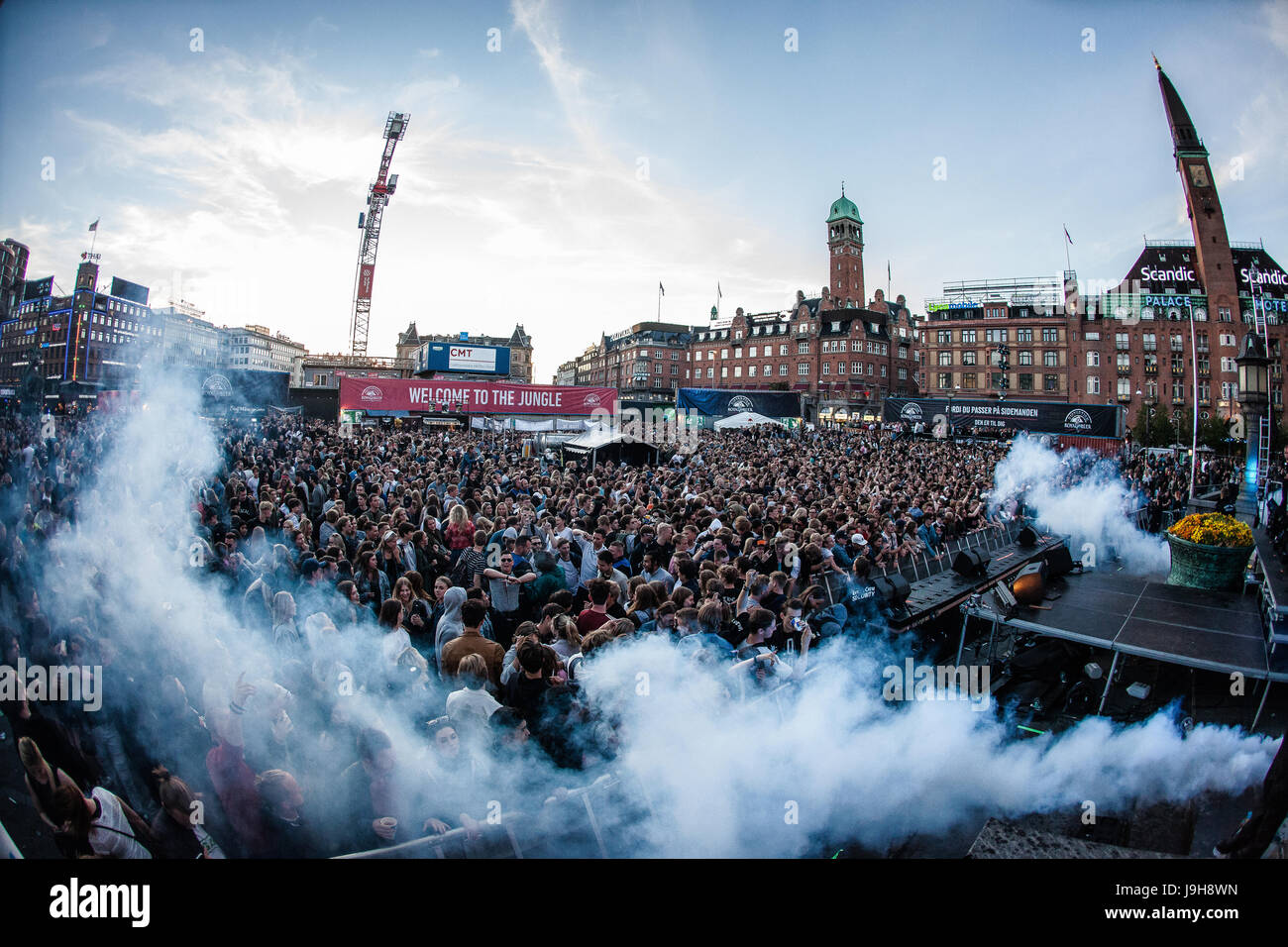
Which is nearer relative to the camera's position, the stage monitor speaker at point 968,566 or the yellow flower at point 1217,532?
the yellow flower at point 1217,532

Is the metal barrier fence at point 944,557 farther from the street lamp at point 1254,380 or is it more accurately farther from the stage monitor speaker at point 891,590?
the street lamp at point 1254,380

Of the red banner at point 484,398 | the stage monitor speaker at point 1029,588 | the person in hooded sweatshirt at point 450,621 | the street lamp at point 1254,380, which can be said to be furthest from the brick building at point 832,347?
the person in hooded sweatshirt at point 450,621

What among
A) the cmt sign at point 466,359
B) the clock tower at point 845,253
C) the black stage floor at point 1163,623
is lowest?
the black stage floor at point 1163,623

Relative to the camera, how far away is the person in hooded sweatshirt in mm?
4406

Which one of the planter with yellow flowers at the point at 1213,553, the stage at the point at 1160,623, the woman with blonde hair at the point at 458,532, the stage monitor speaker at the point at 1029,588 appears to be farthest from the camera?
the woman with blonde hair at the point at 458,532

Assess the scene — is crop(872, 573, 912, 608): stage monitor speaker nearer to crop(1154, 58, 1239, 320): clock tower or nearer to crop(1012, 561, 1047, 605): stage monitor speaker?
crop(1012, 561, 1047, 605): stage monitor speaker

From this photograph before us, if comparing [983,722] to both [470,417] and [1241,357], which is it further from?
[470,417]

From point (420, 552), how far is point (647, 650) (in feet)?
14.8

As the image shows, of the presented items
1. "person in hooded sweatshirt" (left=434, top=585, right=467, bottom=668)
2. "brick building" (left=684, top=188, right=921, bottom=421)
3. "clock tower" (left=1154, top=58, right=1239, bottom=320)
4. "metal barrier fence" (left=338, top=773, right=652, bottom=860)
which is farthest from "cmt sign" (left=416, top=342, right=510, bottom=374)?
"metal barrier fence" (left=338, top=773, right=652, bottom=860)

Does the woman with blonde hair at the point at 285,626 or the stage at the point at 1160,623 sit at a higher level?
the woman with blonde hair at the point at 285,626

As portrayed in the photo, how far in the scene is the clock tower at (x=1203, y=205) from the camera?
8.74 m

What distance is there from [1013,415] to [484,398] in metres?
29.7

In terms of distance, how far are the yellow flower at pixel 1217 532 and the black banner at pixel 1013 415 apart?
71.7ft

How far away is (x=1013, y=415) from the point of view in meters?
29.5
